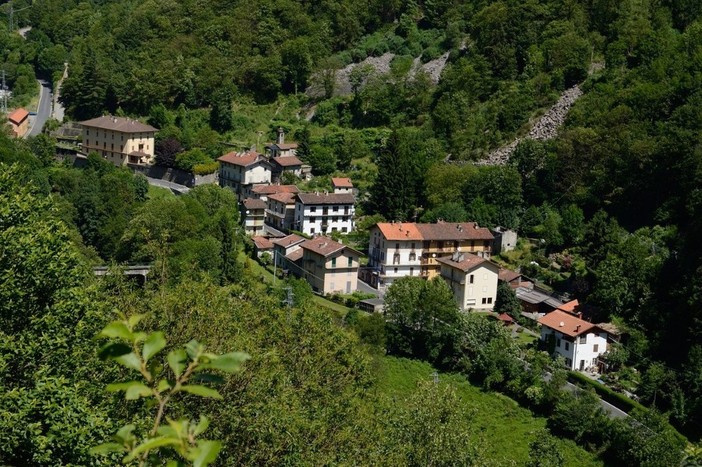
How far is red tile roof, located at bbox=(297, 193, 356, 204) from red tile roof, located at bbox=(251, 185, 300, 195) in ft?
6.62

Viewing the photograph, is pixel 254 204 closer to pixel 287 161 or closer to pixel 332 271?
pixel 287 161

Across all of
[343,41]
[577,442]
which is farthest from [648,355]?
[343,41]

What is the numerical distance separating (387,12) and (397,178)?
21.9m

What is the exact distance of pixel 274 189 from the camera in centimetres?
3631

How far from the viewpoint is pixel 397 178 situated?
34.0m

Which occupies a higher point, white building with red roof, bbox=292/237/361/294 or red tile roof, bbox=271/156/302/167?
red tile roof, bbox=271/156/302/167

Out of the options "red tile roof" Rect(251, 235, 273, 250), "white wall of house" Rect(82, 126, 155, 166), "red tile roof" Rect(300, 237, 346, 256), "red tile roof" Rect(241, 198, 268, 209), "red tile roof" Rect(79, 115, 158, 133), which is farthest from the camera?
"white wall of house" Rect(82, 126, 155, 166)

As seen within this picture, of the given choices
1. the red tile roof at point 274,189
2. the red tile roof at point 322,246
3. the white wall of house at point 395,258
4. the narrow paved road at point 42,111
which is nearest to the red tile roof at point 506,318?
the white wall of house at point 395,258

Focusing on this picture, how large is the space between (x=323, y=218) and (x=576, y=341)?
13.4 m

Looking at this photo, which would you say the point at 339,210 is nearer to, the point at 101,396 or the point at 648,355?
the point at 648,355

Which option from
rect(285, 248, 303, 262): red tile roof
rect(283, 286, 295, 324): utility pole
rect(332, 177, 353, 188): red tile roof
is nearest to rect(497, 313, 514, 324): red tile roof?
rect(283, 286, 295, 324): utility pole

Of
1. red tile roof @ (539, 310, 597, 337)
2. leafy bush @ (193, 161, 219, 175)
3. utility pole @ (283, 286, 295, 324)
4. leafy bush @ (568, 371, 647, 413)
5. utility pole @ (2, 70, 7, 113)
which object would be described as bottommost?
leafy bush @ (568, 371, 647, 413)

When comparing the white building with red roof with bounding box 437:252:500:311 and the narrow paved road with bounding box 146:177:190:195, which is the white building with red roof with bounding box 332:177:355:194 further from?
the white building with red roof with bounding box 437:252:500:311

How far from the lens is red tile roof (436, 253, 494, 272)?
2809cm
